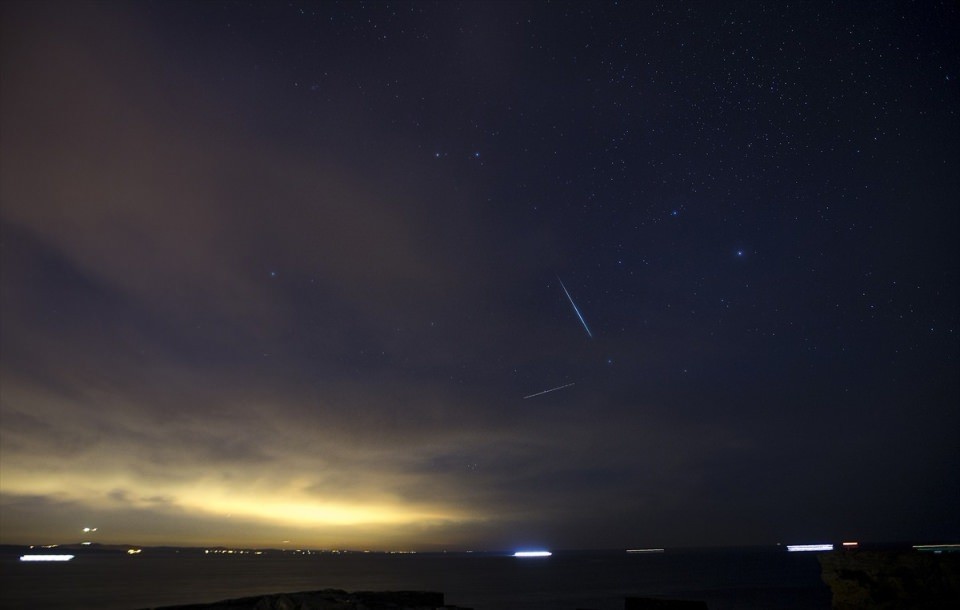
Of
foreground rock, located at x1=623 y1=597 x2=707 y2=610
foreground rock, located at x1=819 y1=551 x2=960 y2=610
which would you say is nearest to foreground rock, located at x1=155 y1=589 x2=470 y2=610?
foreground rock, located at x1=623 y1=597 x2=707 y2=610

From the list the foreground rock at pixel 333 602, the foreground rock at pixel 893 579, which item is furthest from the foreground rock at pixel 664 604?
the foreground rock at pixel 893 579

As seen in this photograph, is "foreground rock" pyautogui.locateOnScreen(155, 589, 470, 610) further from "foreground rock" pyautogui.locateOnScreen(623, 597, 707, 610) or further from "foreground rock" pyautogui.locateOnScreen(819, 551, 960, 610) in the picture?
"foreground rock" pyautogui.locateOnScreen(819, 551, 960, 610)

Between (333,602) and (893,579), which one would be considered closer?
(333,602)

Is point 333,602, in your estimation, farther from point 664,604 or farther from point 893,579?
point 893,579

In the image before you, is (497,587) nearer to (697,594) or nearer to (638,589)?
(638,589)

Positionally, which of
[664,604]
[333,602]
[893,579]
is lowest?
[664,604]

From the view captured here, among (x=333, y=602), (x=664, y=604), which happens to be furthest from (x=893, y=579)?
(x=333, y=602)

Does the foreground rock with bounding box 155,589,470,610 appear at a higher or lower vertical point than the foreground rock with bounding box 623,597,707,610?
higher

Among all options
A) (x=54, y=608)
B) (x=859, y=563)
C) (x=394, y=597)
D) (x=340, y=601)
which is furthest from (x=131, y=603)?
(x=859, y=563)
